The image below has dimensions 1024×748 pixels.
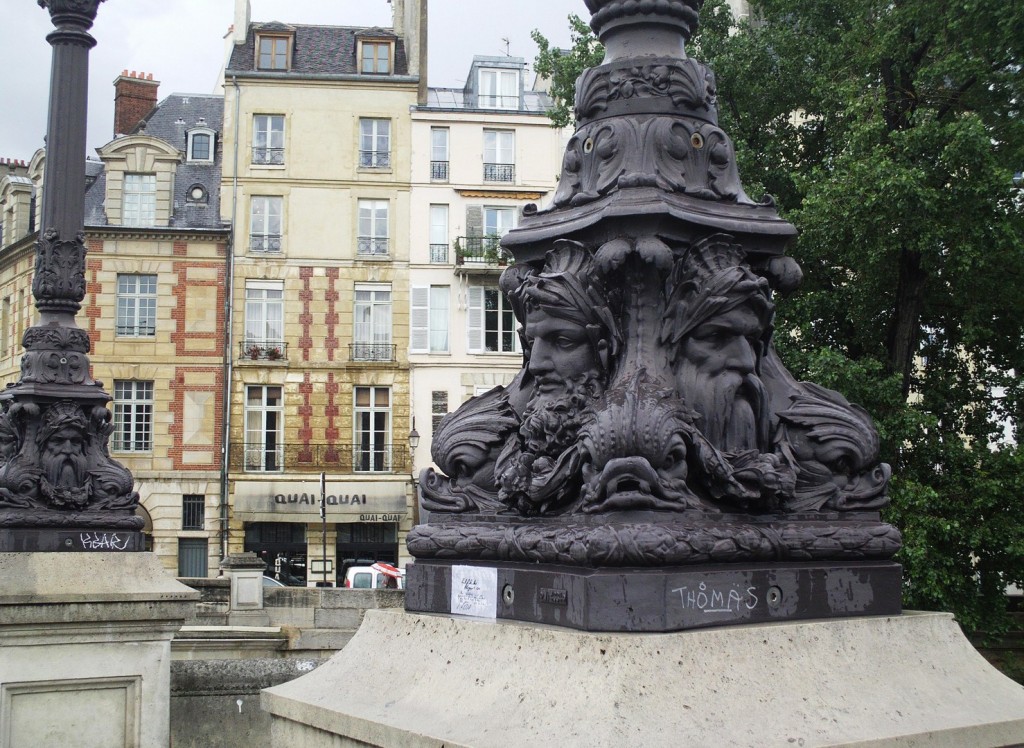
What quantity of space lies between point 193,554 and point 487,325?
1113cm

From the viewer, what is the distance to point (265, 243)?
3750 centimetres

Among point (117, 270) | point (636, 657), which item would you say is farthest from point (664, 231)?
point (117, 270)

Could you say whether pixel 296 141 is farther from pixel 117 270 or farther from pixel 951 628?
pixel 951 628

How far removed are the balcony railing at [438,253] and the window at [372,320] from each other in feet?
5.53

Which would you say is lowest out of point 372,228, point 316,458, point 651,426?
point 651,426

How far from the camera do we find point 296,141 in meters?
37.9

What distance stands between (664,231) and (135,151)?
36250 millimetres

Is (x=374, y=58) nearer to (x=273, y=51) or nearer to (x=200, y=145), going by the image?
(x=273, y=51)

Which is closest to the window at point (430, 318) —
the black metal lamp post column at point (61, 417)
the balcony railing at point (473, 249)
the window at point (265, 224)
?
the balcony railing at point (473, 249)

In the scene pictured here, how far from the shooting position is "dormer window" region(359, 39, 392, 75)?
3906cm

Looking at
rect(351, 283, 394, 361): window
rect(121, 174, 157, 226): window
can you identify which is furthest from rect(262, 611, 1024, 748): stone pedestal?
rect(121, 174, 157, 226): window

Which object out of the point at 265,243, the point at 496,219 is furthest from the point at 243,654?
the point at 496,219

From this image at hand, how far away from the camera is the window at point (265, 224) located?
3744 centimetres

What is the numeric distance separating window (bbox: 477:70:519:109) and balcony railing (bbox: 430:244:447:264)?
5.29 m
